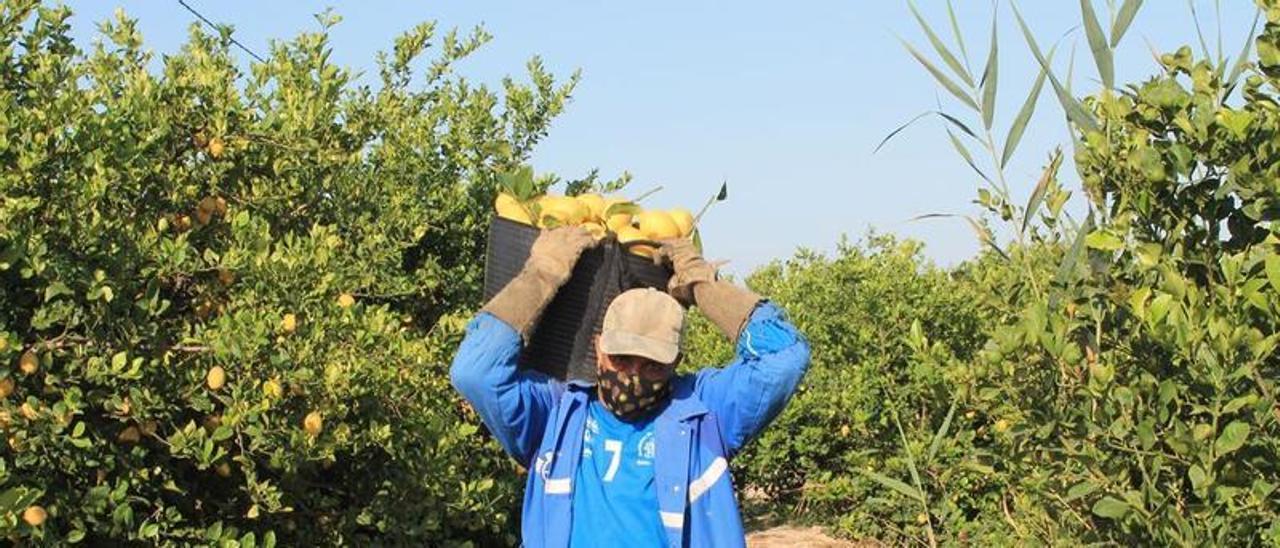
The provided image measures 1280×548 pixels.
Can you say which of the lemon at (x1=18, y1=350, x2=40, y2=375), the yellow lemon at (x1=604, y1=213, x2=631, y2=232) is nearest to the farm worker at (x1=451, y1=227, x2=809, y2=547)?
the yellow lemon at (x1=604, y1=213, x2=631, y2=232)

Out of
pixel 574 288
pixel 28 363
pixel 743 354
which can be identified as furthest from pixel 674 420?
pixel 28 363

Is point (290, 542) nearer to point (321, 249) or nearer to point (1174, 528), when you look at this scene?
point (321, 249)

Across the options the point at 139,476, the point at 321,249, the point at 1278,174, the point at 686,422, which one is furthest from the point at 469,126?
the point at 1278,174

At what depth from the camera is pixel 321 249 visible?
14.4 ft

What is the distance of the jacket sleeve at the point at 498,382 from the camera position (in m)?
2.90

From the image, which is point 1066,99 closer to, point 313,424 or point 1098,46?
point 1098,46

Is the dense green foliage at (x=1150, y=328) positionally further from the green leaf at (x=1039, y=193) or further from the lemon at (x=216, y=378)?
the lemon at (x=216, y=378)

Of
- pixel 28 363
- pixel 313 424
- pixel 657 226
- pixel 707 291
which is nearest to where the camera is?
pixel 707 291

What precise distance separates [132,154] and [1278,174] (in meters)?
2.80

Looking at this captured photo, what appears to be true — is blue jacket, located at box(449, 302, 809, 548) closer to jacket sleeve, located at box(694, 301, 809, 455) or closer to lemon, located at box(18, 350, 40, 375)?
jacket sleeve, located at box(694, 301, 809, 455)

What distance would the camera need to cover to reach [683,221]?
322 centimetres

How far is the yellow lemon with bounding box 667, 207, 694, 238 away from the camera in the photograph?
10.5ft

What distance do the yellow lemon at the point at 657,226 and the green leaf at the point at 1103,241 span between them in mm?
841

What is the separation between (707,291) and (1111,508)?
837 millimetres
